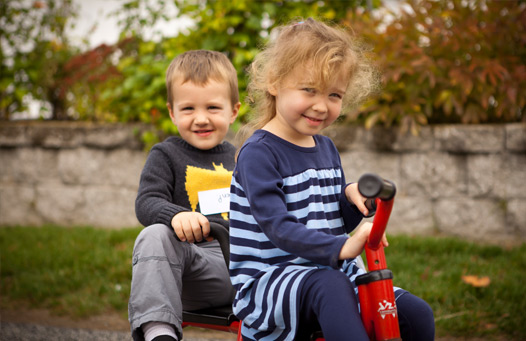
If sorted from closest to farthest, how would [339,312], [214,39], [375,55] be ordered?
[339,312]
[375,55]
[214,39]

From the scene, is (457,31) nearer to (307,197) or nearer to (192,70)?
(192,70)

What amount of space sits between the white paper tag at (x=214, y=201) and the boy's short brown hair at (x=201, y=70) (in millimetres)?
422

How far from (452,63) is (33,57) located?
389 cm

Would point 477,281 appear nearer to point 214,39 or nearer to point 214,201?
point 214,201

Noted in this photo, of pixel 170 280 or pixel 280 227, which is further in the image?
pixel 170 280

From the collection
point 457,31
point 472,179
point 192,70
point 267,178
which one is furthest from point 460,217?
point 267,178

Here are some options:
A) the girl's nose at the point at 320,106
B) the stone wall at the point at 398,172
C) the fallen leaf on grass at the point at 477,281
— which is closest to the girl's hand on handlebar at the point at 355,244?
the girl's nose at the point at 320,106

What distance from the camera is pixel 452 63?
379 centimetres

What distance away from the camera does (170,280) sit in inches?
68.2

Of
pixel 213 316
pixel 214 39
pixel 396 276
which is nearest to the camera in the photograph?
pixel 213 316

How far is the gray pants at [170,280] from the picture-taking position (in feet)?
5.52

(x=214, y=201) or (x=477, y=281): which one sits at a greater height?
(x=214, y=201)

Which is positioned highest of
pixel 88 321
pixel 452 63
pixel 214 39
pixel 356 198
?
pixel 214 39

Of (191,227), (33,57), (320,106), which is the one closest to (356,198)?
(320,106)
